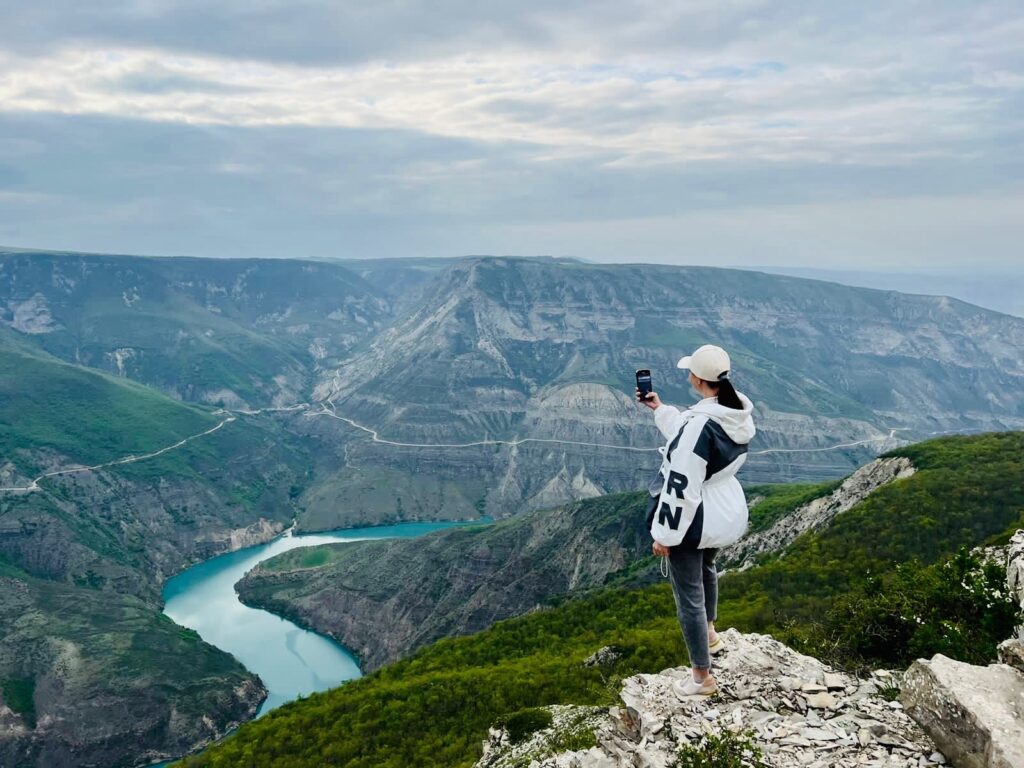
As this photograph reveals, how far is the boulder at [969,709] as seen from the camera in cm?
532

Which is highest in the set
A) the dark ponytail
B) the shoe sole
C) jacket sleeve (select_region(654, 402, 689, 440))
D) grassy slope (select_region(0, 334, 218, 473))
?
the dark ponytail

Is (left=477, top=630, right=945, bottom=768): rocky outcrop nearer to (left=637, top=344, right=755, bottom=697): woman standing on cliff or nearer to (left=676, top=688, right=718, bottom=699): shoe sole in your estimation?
(left=676, top=688, right=718, bottom=699): shoe sole

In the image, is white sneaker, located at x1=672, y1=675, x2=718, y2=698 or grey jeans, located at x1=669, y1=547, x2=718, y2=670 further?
white sneaker, located at x1=672, y1=675, x2=718, y2=698

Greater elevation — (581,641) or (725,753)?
(725,753)

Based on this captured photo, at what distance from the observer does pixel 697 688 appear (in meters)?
7.47

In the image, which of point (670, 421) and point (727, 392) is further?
point (670, 421)

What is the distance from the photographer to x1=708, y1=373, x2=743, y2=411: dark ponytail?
258 inches

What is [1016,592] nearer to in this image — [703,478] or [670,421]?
[703,478]

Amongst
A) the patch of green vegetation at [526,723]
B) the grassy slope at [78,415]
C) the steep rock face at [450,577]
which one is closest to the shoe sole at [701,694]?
the patch of green vegetation at [526,723]

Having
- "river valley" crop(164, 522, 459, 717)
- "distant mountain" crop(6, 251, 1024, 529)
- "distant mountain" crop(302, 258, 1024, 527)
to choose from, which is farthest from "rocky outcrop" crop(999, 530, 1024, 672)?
"distant mountain" crop(302, 258, 1024, 527)

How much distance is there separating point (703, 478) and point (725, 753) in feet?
8.02

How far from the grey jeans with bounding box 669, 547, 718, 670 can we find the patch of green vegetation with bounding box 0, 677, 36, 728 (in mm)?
63523

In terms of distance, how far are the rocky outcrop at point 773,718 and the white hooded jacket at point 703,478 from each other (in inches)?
74.8

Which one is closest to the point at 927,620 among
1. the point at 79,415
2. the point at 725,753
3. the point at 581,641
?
the point at 725,753
